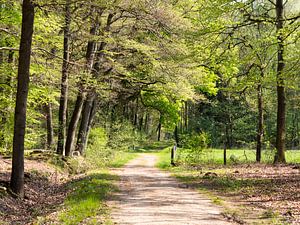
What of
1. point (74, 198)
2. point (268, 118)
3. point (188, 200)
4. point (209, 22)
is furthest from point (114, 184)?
point (268, 118)

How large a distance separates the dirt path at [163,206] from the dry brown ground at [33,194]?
205cm

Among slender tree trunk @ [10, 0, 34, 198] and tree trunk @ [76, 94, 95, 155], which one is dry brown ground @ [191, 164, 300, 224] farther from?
tree trunk @ [76, 94, 95, 155]

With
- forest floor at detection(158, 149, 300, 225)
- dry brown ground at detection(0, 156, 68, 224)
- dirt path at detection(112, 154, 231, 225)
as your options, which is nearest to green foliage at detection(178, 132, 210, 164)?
forest floor at detection(158, 149, 300, 225)

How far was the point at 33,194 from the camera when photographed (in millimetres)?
12320

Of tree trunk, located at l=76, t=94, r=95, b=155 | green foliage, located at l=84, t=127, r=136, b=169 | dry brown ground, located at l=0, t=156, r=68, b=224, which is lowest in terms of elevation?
dry brown ground, located at l=0, t=156, r=68, b=224

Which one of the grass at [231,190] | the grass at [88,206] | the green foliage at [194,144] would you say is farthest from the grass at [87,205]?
the green foliage at [194,144]

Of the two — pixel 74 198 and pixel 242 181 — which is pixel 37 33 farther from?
pixel 242 181

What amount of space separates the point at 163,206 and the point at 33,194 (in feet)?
16.4

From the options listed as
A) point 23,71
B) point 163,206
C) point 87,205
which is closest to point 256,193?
point 163,206

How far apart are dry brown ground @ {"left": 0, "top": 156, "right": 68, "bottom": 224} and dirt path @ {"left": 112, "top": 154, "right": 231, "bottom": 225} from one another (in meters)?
2.05

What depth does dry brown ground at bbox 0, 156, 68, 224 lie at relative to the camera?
9.52 m

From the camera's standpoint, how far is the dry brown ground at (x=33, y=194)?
9.52 meters

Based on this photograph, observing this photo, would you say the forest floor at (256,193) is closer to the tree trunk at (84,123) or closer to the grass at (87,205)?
the grass at (87,205)

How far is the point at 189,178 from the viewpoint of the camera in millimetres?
15570
